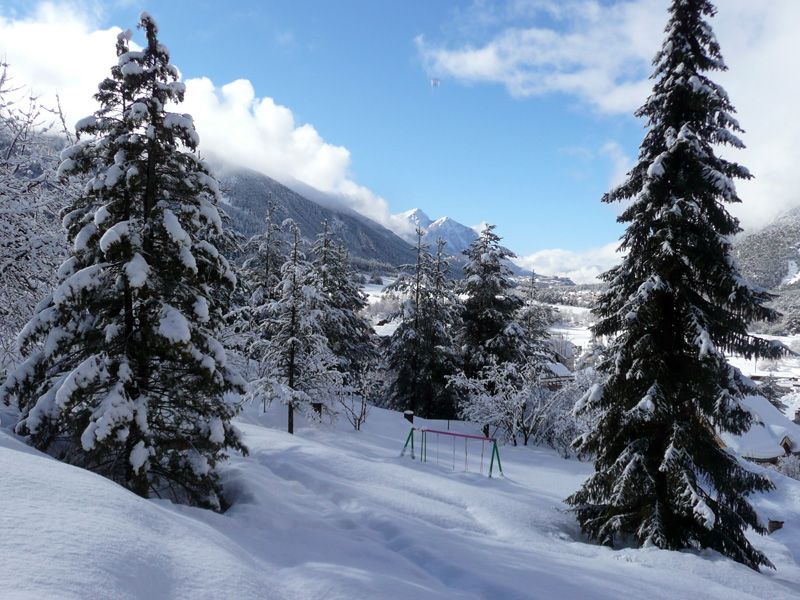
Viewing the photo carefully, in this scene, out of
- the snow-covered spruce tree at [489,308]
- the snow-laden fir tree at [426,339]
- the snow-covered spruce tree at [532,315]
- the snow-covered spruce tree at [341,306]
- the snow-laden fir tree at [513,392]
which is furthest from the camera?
the snow-covered spruce tree at [532,315]

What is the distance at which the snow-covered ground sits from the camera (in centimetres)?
420

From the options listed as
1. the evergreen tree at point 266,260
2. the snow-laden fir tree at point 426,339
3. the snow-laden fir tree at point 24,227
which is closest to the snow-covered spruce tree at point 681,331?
the snow-laden fir tree at point 24,227

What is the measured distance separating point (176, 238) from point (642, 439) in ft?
34.2

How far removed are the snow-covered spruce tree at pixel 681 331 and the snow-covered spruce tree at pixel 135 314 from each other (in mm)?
8439

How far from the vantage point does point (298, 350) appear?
21.5 metres

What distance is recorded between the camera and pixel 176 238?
8664mm

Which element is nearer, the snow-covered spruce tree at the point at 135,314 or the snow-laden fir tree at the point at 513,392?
the snow-covered spruce tree at the point at 135,314

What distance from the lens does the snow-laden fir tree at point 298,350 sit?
69.1ft

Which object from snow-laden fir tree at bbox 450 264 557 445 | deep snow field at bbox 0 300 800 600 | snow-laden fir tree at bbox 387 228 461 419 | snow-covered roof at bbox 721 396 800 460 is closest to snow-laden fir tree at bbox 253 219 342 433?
deep snow field at bbox 0 300 800 600

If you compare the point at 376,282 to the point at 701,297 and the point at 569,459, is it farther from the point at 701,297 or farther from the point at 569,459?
the point at 701,297

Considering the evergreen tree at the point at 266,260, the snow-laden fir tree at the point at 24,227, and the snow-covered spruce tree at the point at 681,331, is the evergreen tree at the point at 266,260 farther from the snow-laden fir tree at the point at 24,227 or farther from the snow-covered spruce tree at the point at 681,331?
the snow-covered spruce tree at the point at 681,331

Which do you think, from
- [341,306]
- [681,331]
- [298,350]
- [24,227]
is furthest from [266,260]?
[681,331]

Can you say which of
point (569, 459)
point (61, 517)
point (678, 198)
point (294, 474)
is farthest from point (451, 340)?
point (61, 517)

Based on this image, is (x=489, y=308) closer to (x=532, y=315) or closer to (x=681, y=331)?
(x=532, y=315)
